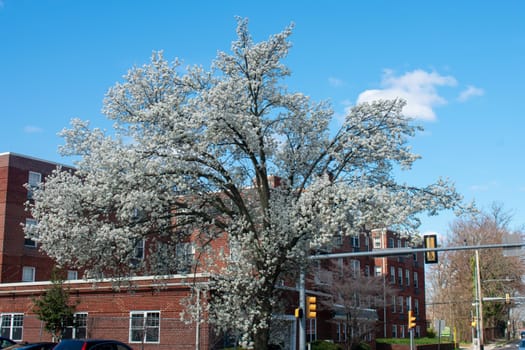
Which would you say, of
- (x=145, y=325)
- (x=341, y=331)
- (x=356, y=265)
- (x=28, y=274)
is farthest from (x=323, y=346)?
(x=28, y=274)

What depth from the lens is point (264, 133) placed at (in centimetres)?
2311

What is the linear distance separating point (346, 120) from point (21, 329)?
28767mm

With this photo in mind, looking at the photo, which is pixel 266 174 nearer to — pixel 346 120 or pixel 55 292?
pixel 346 120

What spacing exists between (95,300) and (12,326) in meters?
7.47

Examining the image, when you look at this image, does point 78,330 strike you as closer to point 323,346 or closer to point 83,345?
point 323,346

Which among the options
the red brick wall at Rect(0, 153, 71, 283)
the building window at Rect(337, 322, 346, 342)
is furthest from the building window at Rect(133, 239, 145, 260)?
the building window at Rect(337, 322, 346, 342)

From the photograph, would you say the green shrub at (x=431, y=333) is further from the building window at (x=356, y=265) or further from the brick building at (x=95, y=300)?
the brick building at (x=95, y=300)

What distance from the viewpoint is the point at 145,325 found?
3478cm

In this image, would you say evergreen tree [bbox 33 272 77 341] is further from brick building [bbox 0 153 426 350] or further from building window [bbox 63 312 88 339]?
building window [bbox 63 312 88 339]

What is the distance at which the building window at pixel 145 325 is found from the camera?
116 feet

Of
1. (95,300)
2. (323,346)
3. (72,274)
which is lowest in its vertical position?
(323,346)

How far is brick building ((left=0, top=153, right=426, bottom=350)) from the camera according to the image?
34.3m

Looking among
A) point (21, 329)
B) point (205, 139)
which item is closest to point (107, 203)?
point (205, 139)

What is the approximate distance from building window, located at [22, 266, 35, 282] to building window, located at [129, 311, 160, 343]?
16.2m
